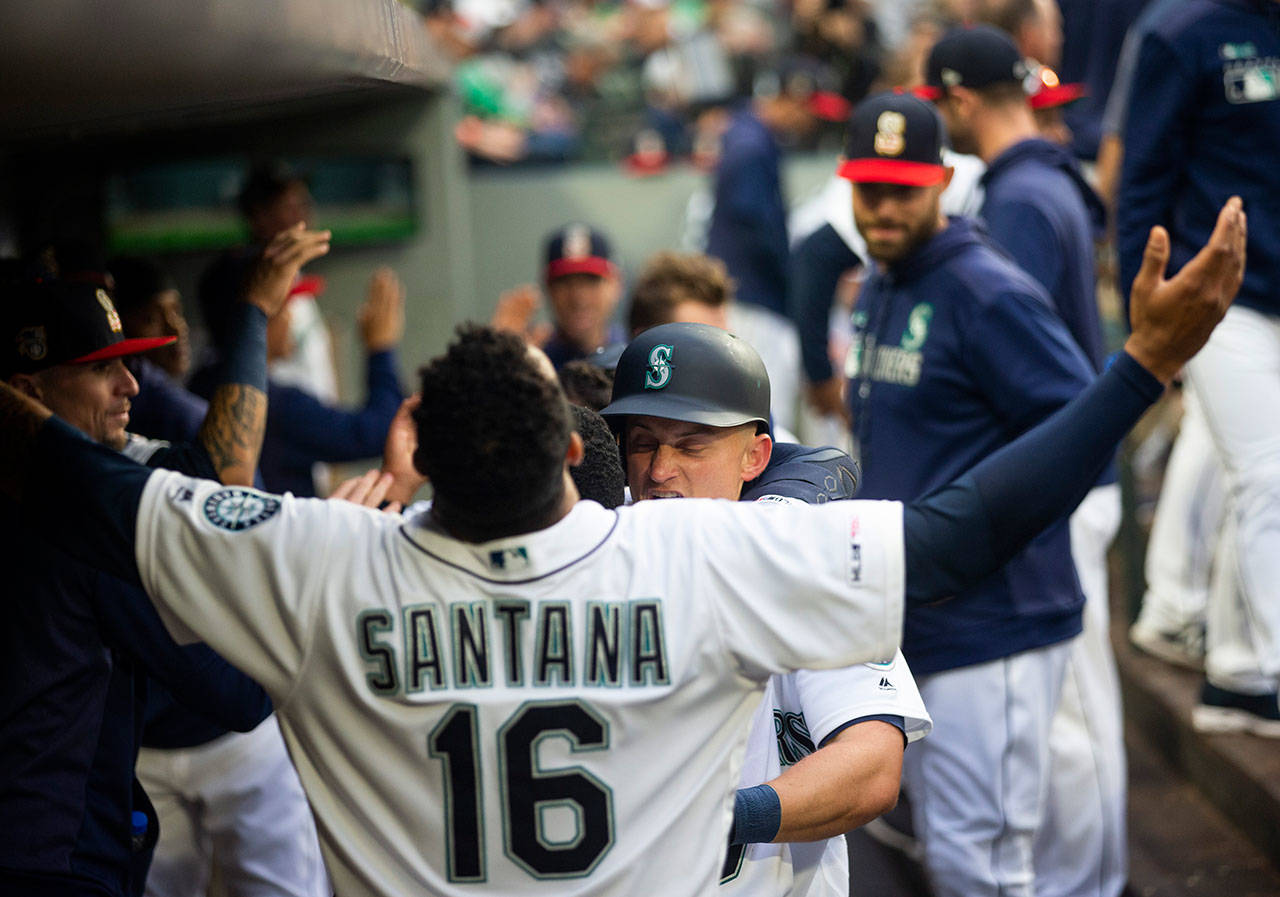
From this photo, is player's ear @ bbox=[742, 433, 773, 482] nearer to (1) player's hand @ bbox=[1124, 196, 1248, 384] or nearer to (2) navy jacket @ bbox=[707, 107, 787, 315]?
(1) player's hand @ bbox=[1124, 196, 1248, 384]

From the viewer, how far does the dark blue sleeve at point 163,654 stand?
2.22 metres

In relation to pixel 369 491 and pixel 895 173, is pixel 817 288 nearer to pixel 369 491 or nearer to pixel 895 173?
pixel 895 173

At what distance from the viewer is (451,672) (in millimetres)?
1725

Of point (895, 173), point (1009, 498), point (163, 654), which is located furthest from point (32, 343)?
point (895, 173)

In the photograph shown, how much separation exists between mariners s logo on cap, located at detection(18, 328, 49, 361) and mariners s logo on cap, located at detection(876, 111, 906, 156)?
199cm

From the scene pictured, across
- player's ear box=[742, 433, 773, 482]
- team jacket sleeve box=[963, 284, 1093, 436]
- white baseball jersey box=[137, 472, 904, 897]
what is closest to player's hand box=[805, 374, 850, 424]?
team jacket sleeve box=[963, 284, 1093, 436]

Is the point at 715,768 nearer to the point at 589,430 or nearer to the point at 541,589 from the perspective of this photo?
the point at 541,589

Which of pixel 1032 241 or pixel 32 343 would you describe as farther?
pixel 1032 241

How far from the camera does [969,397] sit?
322 cm

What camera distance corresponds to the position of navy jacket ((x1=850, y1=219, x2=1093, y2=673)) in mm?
3080

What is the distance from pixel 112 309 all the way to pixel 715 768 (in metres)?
1.48

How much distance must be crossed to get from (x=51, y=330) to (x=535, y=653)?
3.94ft

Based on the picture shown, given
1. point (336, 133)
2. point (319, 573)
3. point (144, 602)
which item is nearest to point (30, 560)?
point (144, 602)

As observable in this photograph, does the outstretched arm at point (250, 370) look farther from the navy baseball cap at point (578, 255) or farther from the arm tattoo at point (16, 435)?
the navy baseball cap at point (578, 255)
